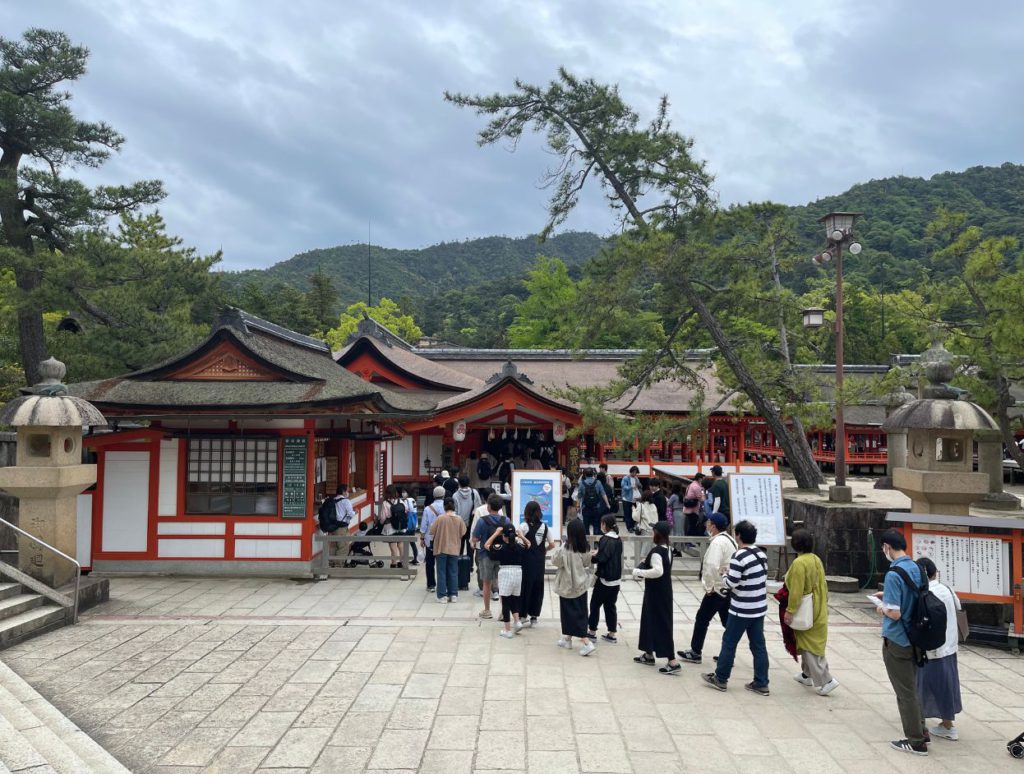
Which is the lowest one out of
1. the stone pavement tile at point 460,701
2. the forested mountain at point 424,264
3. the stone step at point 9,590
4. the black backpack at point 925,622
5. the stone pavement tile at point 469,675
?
the stone pavement tile at point 469,675

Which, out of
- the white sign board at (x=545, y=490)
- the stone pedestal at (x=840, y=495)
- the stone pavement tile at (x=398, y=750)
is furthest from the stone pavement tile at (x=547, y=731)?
the stone pedestal at (x=840, y=495)

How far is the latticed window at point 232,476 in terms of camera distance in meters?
12.4

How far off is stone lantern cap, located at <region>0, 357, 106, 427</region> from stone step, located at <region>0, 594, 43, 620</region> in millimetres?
2432

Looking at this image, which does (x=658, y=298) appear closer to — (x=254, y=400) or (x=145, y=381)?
(x=254, y=400)

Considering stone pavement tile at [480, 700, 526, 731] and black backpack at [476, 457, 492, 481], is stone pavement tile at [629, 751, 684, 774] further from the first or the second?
black backpack at [476, 457, 492, 481]

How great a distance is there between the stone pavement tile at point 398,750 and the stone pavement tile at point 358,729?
4.5 inches

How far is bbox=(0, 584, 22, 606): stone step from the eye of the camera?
9.02 metres

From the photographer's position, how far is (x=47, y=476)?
33.0 feet

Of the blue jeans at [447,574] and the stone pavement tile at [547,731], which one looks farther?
the blue jeans at [447,574]

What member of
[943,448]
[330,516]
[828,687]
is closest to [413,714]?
[828,687]

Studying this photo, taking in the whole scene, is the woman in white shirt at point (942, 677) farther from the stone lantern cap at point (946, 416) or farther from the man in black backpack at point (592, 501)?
the man in black backpack at point (592, 501)

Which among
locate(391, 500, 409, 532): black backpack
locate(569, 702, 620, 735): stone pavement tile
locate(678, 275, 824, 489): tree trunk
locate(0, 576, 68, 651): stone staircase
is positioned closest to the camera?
locate(569, 702, 620, 735): stone pavement tile

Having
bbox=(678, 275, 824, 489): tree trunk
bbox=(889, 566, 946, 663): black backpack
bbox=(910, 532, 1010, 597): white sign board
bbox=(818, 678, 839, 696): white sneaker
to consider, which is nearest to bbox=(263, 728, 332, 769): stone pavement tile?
bbox=(818, 678, 839, 696): white sneaker

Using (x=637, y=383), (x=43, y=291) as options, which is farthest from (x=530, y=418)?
(x=43, y=291)
